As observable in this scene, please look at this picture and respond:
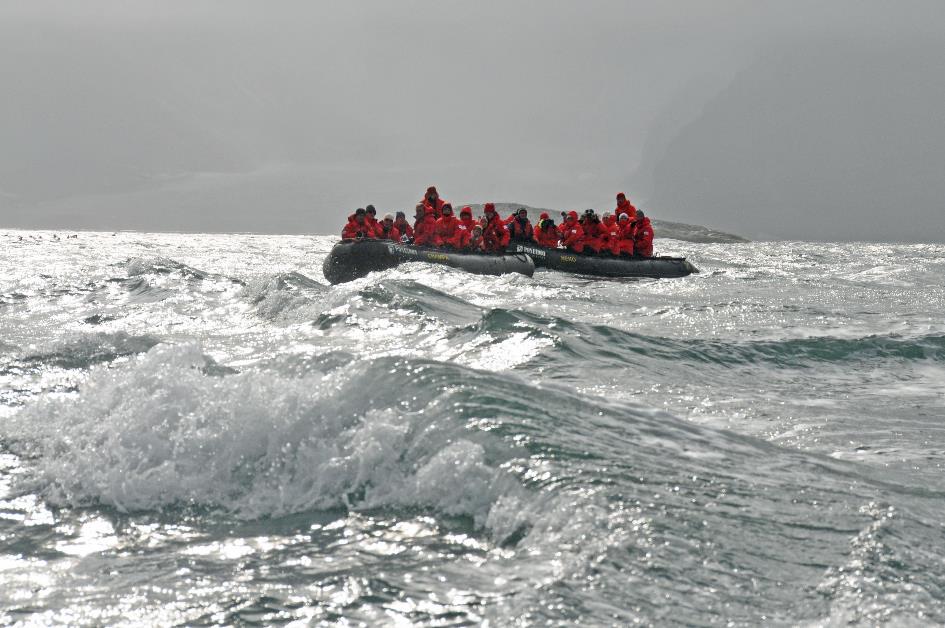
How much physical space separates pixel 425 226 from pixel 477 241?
152 cm

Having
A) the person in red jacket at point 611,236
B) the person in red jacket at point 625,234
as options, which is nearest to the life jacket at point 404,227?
the person in red jacket at point 611,236

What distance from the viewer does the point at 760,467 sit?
566cm

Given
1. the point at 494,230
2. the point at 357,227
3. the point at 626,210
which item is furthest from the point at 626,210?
the point at 357,227

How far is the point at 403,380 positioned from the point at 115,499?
1.94 m

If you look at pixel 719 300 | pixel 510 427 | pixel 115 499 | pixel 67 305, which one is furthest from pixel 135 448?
pixel 719 300

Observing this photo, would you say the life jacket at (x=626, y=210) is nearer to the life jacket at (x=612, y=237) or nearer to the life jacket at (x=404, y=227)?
the life jacket at (x=612, y=237)

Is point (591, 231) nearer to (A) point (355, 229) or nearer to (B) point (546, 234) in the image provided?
(B) point (546, 234)

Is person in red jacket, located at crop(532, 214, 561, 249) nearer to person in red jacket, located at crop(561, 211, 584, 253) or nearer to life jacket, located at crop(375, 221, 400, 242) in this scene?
person in red jacket, located at crop(561, 211, 584, 253)

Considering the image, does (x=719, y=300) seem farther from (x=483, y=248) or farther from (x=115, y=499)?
(x=115, y=499)

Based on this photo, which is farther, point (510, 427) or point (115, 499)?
point (510, 427)

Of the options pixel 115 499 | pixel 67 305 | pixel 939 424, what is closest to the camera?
pixel 115 499

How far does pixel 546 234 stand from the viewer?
26.5m

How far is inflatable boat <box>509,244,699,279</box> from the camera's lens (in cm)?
2412

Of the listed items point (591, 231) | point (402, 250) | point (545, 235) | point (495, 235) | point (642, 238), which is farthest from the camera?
point (545, 235)
